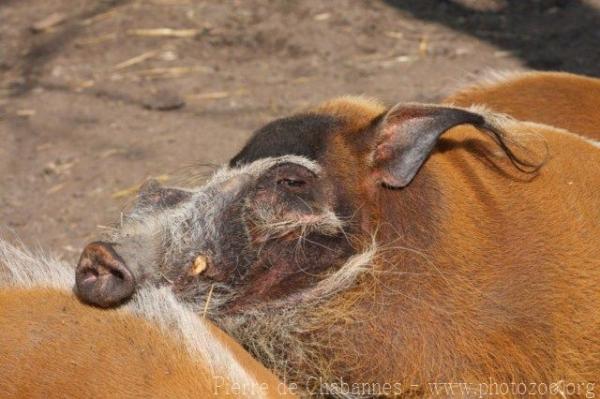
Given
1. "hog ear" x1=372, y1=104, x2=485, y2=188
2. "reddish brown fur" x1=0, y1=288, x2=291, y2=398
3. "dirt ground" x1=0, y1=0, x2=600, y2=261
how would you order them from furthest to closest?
"dirt ground" x1=0, y1=0, x2=600, y2=261, "hog ear" x1=372, y1=104, x2=485, y2=188, "reddish brown fur" x1=0, y1=288, x2=291, y2=398

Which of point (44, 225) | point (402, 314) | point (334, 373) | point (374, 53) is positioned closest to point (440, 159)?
point (402, 314)

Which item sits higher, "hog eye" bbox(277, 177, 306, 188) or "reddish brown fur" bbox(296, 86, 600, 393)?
"hog eye" bbox(277, 177, 306, 188)

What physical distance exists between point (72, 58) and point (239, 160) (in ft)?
11.8

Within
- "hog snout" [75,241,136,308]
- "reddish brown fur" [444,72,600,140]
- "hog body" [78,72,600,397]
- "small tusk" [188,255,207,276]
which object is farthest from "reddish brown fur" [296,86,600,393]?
"reddish brown fur" [444,72,600,140]

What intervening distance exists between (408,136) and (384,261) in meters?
0.32

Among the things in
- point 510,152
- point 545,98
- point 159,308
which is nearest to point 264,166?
point 159,308

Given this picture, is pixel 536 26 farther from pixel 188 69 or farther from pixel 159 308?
pixel 159 308

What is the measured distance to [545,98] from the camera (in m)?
3.23

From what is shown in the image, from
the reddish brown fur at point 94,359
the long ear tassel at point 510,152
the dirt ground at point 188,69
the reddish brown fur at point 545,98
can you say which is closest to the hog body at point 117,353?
the reddish brown fur at point 94,359

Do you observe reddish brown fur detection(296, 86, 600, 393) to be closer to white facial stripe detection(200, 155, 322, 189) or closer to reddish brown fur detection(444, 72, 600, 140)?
white facial stripe detection(200, 155, 322, 189)

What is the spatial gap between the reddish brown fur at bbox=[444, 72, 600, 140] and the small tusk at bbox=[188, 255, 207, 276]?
4.65ft

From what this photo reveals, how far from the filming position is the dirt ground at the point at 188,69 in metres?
4.42

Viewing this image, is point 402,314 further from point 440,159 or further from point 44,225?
point 44,225

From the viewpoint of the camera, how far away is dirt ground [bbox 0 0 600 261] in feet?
14.5
